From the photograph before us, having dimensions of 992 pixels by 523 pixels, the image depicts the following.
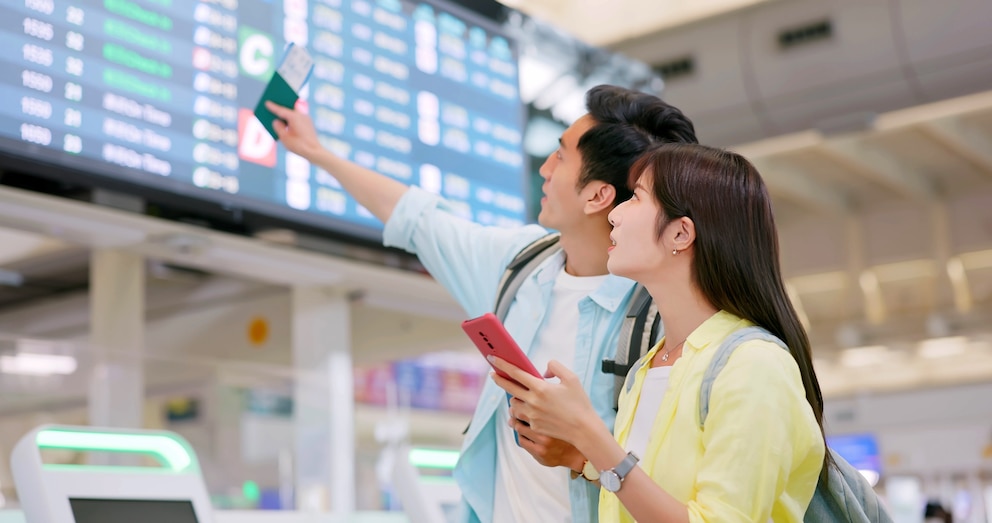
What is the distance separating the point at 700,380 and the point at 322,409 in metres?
2.83

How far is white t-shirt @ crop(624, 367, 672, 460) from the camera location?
163 cm

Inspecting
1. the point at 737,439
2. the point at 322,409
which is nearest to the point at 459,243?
the point at 737,439

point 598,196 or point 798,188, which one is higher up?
point 798,188

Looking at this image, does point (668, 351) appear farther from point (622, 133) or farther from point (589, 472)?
point (622, 133)

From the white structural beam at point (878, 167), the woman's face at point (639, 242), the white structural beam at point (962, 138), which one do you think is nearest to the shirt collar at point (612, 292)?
the woman's face at point (639, 242)

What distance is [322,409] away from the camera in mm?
4164

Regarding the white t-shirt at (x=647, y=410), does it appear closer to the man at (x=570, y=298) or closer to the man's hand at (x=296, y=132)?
the man at (x=570, y=298)

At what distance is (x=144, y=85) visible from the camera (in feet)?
10.4

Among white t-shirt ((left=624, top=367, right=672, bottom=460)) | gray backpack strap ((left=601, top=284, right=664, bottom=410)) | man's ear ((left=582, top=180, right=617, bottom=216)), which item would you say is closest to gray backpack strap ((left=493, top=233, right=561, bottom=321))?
man's ear ((left=582, top=180, right=617, bottom=216))

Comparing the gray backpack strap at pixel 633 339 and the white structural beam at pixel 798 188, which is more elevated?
the white structural beam at pixel 798 188

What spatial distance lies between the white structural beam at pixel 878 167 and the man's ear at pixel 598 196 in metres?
6.88

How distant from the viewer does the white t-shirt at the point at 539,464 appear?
2053mm

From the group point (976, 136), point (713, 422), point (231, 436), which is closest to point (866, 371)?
point (976, 136)

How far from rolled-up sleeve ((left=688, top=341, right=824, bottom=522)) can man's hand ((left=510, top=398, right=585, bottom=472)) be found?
0.32 meters
